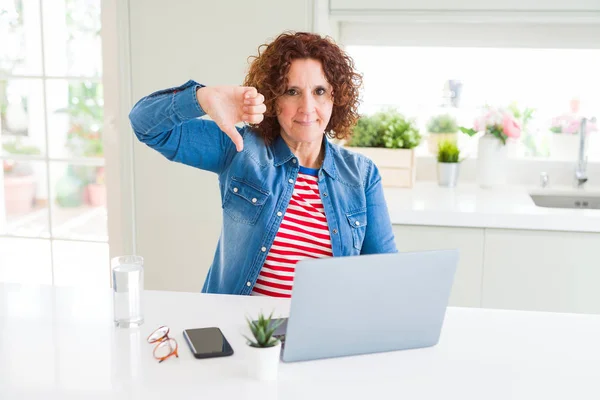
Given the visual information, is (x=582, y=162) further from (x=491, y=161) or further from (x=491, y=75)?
(x=491, y=75)

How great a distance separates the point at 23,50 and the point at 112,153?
29.4 inches

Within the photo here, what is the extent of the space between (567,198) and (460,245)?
2.49ft

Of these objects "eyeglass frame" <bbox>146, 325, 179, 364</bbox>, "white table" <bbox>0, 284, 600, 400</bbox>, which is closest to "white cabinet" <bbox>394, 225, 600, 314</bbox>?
"white table" <bbox>0, 284, 600, 400</bbox>

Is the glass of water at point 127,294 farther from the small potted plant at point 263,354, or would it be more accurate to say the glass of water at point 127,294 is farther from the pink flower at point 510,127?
the pink flower at point 510,127

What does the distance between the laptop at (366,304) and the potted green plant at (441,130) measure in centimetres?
200

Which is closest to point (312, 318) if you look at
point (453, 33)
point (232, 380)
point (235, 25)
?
point (232, 380)

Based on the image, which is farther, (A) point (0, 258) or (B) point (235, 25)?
(A) point (0, 258)

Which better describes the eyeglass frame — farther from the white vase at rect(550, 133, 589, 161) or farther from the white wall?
the white vase at rect(550, 133, 589, 161)

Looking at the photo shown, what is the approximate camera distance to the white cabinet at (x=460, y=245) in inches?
102

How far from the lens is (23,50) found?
Result: 10.5 feet

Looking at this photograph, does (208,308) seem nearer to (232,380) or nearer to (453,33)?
(232,380)

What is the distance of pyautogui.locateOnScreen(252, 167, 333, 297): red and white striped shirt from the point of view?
1.78m

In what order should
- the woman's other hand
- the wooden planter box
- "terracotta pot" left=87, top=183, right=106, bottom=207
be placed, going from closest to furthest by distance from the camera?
the woman's other hand
the wooden planter box
"terracotta pot" left=87, top=183, right=106, bottom=207

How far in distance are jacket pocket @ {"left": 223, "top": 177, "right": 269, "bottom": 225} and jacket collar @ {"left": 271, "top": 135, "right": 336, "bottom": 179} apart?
10cm
